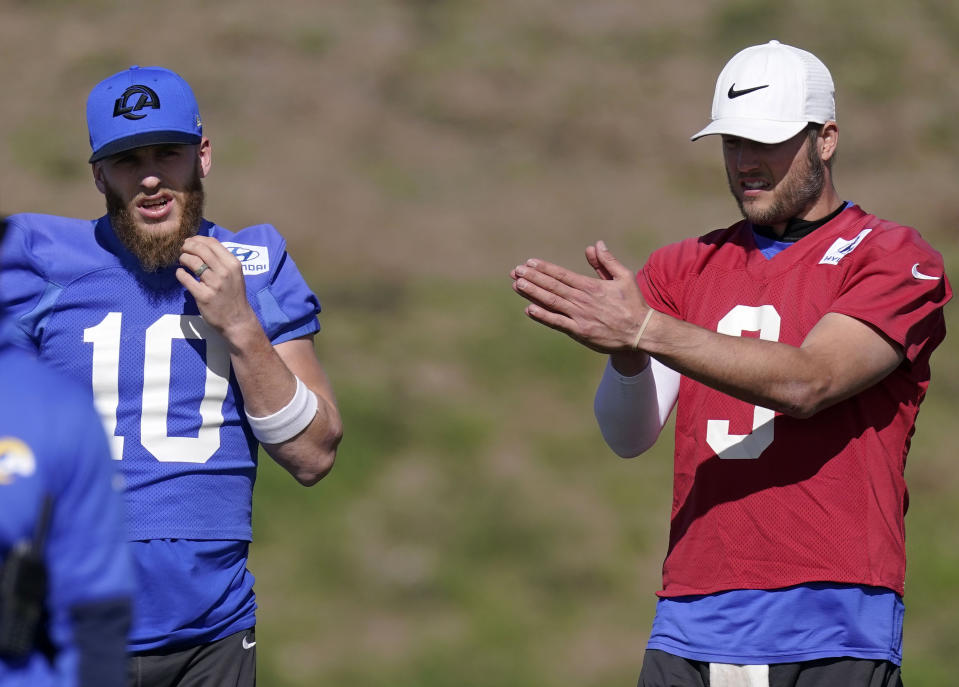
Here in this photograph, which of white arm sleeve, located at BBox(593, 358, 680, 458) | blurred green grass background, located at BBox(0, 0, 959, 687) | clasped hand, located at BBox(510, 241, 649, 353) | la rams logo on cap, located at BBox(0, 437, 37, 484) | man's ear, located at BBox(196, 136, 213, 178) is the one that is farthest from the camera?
blurred green grass background, located at BBox(0, 0, 959, 687)

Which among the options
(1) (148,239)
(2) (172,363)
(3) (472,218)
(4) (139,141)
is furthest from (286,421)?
(3) (472,218)

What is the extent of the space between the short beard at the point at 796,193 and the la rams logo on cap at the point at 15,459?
191 cm

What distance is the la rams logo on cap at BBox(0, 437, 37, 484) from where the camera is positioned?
2119 millimetres

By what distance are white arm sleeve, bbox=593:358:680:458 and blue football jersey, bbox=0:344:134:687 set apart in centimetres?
159

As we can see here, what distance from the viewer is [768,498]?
3.26 meters

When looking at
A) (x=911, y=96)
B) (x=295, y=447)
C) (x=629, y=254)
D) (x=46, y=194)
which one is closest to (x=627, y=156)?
(x=629, y=254)

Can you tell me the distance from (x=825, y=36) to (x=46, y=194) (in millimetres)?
7106

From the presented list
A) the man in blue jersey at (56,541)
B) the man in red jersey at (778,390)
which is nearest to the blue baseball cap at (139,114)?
the man in red jersey at (778,390)

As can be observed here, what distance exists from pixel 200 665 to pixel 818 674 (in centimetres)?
149

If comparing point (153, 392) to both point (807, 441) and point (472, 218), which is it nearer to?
point (807, 441)

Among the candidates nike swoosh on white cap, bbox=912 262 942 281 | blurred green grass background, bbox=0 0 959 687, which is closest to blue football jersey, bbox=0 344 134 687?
nike swoosh on white cap, bbox=912 262 942 281

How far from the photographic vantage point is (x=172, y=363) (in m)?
3.48

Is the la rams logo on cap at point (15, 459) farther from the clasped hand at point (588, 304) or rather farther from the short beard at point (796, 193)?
the short beard at point (796, 193)

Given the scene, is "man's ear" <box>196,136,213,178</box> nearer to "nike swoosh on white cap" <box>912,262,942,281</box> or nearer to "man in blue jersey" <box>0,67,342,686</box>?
"man in blue jersey" <box>0,67,342,686</box>
